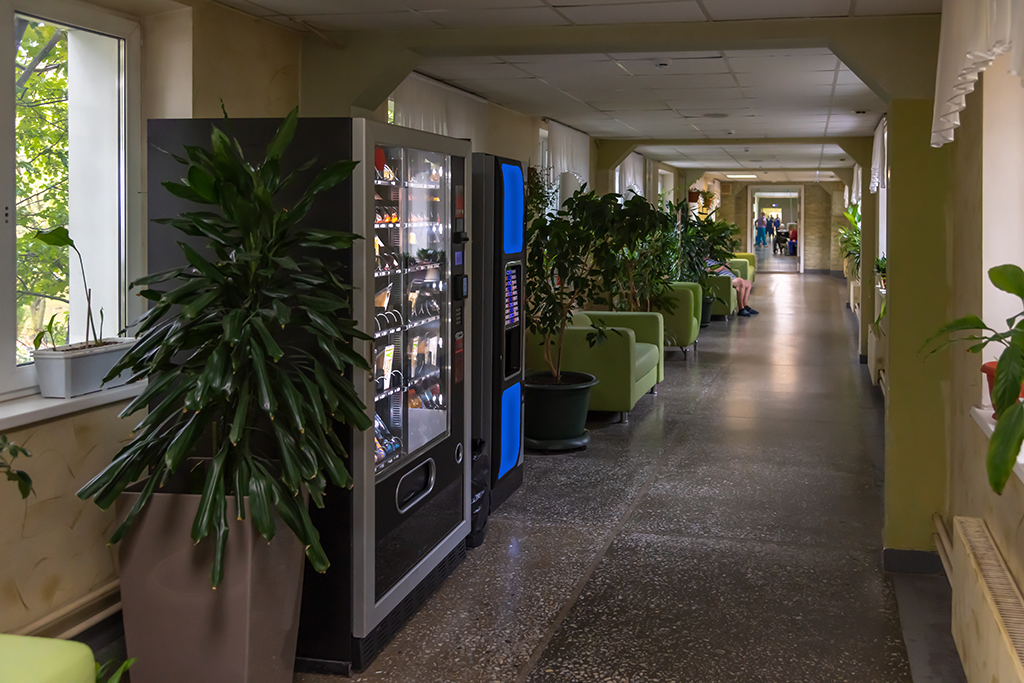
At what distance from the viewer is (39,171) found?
3342 mm

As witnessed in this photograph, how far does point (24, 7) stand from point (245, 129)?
0.96 metres

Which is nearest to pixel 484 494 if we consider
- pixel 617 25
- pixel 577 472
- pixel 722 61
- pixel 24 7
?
pixel 577 472

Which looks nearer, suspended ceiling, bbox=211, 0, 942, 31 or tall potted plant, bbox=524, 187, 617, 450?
suspended ceiling, bbox=211, 0, 942, 31

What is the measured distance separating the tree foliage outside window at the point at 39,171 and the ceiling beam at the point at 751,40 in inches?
62.6

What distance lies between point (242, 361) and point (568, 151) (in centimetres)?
791

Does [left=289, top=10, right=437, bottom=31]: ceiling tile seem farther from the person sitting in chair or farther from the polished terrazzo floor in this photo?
the person sitting in chair

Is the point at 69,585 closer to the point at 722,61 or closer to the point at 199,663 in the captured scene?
the point at 199,663

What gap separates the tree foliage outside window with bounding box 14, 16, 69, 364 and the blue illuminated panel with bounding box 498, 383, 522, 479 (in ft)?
7.14

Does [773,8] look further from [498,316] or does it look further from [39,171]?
[39,171]

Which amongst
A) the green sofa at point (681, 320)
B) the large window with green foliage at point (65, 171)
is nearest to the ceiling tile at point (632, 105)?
the green sofa at point (681, 320)

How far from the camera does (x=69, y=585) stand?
10.5 feet

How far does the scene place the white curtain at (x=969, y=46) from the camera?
6.65 feet

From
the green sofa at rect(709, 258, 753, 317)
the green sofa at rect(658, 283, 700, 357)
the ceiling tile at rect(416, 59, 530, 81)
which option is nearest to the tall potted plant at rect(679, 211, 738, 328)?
the green sofa at rect(709, 258, 753, 317)

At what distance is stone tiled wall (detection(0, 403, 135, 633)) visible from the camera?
294 centimetres
